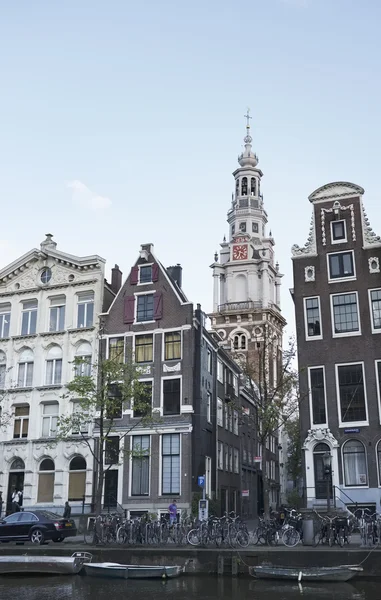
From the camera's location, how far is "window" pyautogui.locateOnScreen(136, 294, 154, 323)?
4719cm

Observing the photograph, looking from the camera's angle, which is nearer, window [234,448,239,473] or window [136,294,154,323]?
window [136,294,154,323]

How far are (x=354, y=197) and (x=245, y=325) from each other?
161ft

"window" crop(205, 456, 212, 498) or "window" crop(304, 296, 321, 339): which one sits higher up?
"window" crop(304, 296, 321, 339)

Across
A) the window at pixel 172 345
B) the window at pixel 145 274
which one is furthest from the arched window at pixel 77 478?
the window at pixel 145 274

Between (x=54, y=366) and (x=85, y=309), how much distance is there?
15.3ft

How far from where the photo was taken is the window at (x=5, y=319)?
5225cm

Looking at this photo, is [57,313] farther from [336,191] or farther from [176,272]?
[336,191]

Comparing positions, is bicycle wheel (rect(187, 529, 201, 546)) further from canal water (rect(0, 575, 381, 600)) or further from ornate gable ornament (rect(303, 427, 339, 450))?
ornate gable ornament (rect(303, 427, 339, 450))

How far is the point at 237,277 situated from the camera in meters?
95.6

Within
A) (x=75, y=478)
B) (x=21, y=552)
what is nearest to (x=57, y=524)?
(x=21, y=552)

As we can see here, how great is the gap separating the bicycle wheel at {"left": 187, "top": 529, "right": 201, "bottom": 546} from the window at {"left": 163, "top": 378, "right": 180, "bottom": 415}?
13.9 metres

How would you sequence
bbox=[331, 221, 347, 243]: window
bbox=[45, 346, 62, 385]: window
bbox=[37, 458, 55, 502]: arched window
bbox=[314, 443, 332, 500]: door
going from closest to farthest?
bbox=[314, 443, 332, 500]: door, bbox=[331, 221, 347, 243]: window, bbox=[37, 458, 55, 502]: arched window, bbox=[45, 346, 62, 385]: window

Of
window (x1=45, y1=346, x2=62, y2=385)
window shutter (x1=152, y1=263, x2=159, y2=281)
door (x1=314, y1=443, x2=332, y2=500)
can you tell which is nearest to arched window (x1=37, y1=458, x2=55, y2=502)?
window (x1=45, y1=346, x2=62, y2=385)

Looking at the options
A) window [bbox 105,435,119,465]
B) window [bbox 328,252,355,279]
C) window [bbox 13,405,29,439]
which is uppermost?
window [bbox 328,252,355,279]
